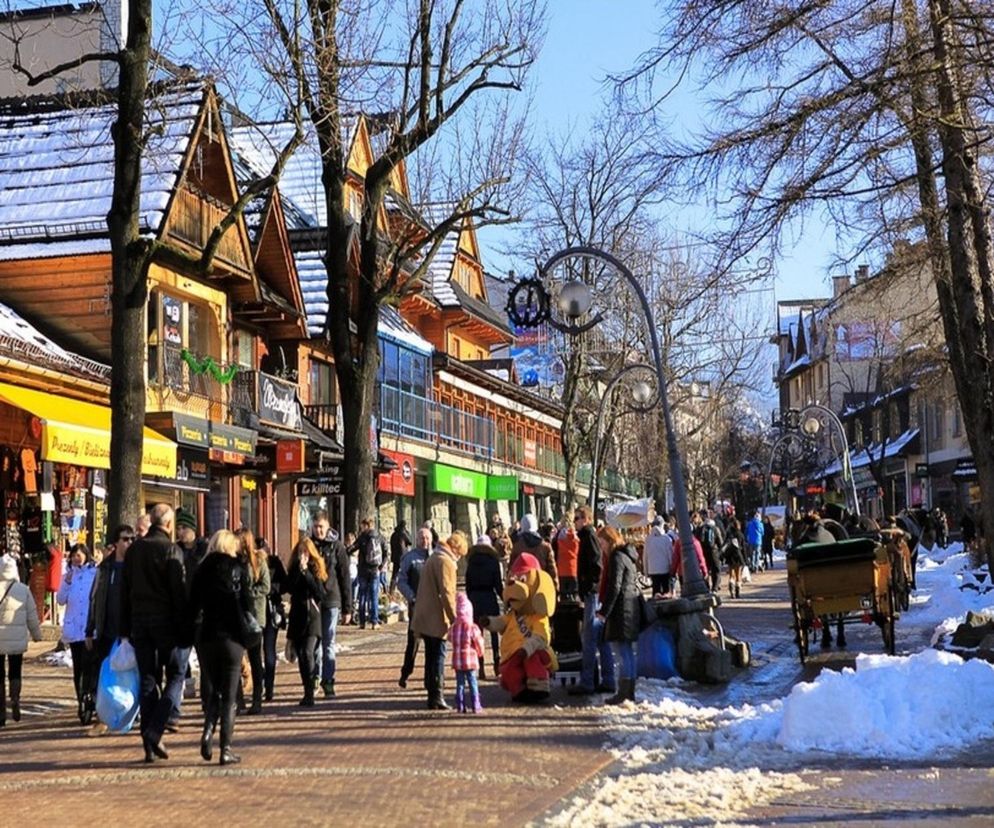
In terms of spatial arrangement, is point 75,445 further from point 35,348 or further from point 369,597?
point 369,597

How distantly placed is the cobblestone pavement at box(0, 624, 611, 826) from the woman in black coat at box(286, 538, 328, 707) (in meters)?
0.37

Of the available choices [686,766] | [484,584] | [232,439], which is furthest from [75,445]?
[686,766]

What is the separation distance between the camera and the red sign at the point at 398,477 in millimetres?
40219

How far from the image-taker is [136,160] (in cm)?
1647

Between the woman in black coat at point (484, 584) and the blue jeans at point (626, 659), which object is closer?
the blue jeans at point (626, 659)

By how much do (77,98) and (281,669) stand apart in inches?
301

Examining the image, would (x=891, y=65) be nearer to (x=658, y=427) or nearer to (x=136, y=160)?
(x=136, y=160)

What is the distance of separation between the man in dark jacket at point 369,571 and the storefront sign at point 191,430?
410cm

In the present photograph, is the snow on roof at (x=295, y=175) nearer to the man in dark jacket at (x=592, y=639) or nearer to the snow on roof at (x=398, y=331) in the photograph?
the snow on roof at (x=398, y=331)

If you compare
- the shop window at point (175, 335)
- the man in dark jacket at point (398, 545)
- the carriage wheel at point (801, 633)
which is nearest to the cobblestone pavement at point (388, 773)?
the carriage wheel at point (801, 633)

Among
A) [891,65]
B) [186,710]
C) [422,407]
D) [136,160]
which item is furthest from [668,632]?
[422,407]

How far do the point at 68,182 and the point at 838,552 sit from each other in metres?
17.6

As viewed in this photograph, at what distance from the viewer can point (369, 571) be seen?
2552cm

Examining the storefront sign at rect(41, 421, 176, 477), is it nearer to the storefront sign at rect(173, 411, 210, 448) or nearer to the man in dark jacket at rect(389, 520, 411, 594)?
the storefront sign at rect(173, 411, 210, 448)
